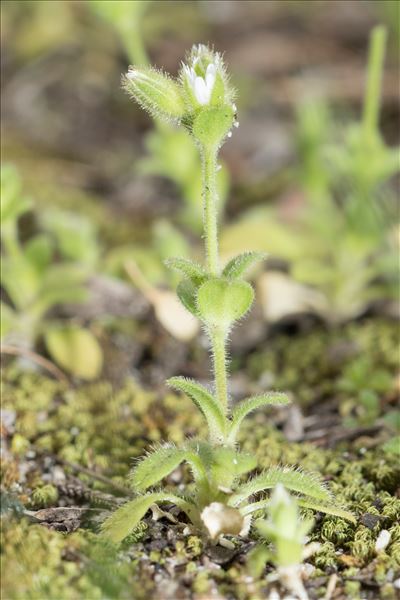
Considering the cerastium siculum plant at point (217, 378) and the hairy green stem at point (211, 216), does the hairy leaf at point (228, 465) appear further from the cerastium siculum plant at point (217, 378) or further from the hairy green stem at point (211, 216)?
the hairy green stem at point (211, 216)

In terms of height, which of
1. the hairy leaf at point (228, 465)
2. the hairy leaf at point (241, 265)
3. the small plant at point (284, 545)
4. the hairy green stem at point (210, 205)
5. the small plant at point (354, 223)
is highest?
the small plant at point (354, 223)

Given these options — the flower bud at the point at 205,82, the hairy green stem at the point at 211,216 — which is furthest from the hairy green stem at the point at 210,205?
the flower bud at the point at 205,82

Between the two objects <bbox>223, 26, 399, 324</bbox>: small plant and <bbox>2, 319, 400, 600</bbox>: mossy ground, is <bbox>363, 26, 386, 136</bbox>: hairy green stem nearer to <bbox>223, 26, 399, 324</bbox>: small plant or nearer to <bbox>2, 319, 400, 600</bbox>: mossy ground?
<bbox>223, 26, 399, 324</bbox>: small plant

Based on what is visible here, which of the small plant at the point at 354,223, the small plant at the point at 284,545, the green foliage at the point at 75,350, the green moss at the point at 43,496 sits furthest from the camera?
the small plant at the point at 354,223

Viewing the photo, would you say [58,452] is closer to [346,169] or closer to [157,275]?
[157,275]

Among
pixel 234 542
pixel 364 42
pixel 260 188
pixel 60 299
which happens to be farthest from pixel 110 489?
pixel 364 42

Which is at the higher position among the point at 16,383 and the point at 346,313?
the point at 346,313

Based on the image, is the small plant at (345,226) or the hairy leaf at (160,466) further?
the small plant at (345,226)
